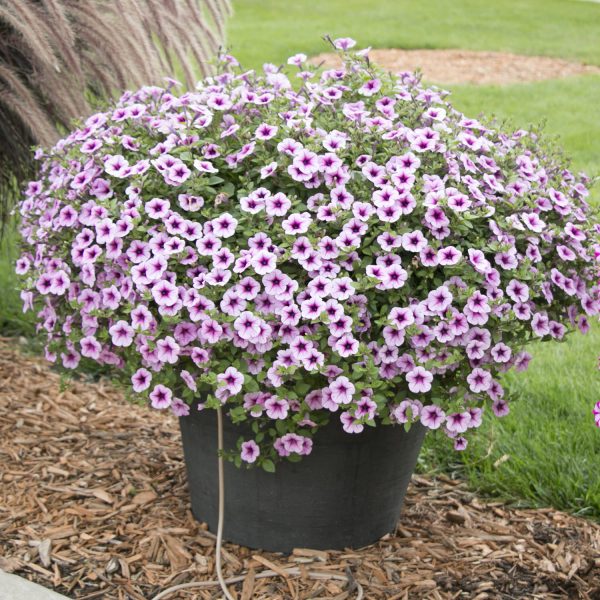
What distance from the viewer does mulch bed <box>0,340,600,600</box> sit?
235 centimetres

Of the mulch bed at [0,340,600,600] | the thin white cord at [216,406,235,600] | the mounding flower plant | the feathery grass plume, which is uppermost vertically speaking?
the feathery grass plume

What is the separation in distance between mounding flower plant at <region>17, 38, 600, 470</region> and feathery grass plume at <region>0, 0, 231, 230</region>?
775 mm

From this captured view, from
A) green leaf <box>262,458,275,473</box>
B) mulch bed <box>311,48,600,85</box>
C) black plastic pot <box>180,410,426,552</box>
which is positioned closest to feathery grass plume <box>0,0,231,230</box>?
black plastic pot <box>180,410,426,552</box>

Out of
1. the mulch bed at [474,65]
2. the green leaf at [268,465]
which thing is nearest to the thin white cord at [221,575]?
the green leaf at [268,465]

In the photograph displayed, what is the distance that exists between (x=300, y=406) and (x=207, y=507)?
23.4 inches

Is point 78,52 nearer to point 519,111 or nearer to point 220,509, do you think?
point 220,509

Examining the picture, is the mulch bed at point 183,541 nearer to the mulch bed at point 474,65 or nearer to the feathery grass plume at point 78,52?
the feathery grass plume at point 78,52

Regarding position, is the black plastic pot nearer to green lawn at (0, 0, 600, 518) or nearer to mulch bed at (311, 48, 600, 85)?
green lawn at (0, 0, 600, 518)

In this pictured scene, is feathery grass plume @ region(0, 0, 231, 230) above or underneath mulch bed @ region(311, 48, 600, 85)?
above

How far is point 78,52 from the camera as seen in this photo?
344 cm

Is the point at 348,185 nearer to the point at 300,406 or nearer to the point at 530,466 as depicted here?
the point at 300,406

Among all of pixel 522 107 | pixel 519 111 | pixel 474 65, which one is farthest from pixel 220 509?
pixel 474 65

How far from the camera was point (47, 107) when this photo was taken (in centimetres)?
355

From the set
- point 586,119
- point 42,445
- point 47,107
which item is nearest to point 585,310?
point 42,445
